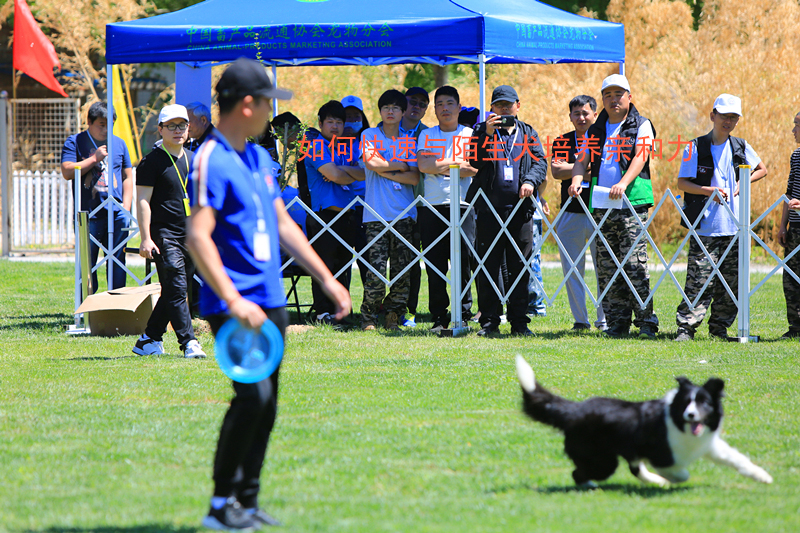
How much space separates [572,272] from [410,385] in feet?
8.95

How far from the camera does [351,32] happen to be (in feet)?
26.0

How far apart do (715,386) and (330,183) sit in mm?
5762

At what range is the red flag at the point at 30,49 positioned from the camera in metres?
12.7

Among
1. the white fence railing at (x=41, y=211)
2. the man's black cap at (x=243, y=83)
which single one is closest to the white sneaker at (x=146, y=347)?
the man's black cap at (x=243, y=83)

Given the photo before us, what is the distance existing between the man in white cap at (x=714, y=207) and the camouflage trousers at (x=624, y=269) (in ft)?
1.16

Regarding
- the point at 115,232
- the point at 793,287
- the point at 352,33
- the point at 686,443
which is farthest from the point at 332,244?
the point at 686,443

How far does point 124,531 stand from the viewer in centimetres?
315

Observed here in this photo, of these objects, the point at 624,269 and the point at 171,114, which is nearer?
the point at 171,114

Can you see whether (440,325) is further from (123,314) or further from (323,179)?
(123,314)

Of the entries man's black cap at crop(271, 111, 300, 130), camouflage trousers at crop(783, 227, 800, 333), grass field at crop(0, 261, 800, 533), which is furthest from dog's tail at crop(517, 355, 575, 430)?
man's black cap at crop(271, 111, 300, 130)

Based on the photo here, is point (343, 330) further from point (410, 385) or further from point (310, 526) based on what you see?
point (310, 526)

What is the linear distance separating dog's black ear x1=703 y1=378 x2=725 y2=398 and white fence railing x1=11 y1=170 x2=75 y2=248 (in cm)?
1485

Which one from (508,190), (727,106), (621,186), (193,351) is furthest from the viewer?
(508,190)

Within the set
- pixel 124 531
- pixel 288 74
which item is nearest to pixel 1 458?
pixel 124 531
